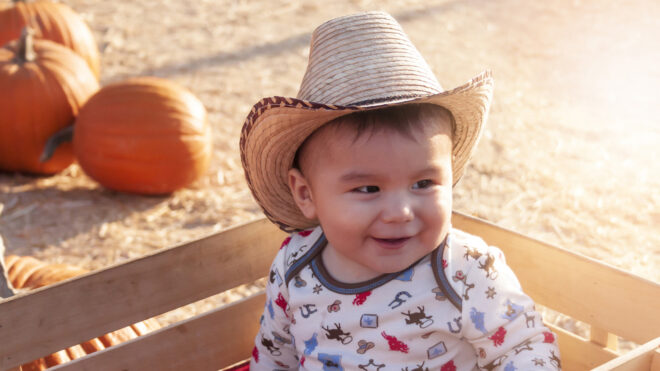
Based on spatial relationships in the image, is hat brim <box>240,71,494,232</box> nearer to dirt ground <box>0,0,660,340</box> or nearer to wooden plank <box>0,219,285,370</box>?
wooden plank <box>0,219,285,370</box>

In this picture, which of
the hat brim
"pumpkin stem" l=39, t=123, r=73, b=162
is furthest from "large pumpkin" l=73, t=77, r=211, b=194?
the hat brim

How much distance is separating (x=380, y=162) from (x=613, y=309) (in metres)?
0.81

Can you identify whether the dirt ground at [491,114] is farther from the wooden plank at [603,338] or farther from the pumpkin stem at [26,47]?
the wooden plank at [603,338]

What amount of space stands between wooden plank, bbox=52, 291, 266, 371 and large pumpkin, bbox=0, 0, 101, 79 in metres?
3.21

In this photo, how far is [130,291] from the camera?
2.17m

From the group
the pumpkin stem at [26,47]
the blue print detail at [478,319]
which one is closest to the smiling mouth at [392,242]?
the blue print detail at [478,319]

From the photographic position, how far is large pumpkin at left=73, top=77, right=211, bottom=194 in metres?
3.92

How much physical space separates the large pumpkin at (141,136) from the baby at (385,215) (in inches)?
76.0

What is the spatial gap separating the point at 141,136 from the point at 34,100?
26.0 inches

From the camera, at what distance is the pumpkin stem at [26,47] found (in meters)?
4.16

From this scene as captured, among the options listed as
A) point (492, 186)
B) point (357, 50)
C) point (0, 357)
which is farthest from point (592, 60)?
point (0, 357)

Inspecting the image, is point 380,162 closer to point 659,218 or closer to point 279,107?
point 279,107

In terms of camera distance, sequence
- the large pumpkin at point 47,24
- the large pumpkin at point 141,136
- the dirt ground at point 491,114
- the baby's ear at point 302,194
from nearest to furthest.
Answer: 1. the baby's ear at point 302,194
2. the dirt ground at point 491,114
3. the large pumpkin at point 141,136
4. the large pumpkin at point 47,24

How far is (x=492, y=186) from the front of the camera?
13.9ft
